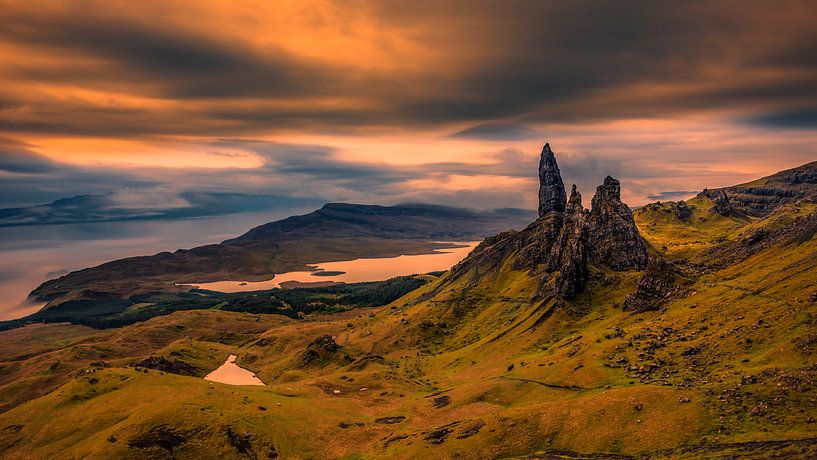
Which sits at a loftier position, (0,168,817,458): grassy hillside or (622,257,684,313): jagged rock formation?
(622,257,684,313): jagged rock formation

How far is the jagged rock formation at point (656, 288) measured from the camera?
15112cm

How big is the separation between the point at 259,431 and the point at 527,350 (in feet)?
317

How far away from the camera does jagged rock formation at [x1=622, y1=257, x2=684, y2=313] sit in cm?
15112

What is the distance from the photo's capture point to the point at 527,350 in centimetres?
16938

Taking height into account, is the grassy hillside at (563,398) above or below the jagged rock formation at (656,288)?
below

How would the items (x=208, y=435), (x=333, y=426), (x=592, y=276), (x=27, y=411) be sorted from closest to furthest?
(x=208, y=435)
(x=333, y=426)
(x=27, y=411)
(x=592, y=276)

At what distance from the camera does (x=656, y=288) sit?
15625 centimetres

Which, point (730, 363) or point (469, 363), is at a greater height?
→ point (730, 363)

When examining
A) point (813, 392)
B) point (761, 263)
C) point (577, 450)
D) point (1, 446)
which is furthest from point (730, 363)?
point (1, 446)

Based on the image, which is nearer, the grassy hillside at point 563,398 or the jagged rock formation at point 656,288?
the grassy hillside at point 563,398

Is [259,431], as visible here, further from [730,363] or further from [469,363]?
[730,363]

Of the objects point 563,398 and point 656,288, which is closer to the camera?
point 563,398

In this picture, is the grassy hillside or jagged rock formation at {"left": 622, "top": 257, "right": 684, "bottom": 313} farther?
jagged rock formation at {"left": 622, "top": 257, "right": 684, "bottom": 313}

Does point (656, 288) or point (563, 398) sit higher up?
point (656, 288)
